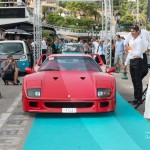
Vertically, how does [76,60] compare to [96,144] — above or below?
above

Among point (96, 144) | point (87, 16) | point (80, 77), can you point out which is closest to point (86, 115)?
point (80, 77)

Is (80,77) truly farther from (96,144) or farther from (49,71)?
(96,144)

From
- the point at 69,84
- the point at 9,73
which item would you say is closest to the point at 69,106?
the point at 69,84

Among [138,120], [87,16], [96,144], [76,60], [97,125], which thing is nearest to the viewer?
[96,144]

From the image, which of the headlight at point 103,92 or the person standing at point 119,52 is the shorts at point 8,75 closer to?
the headlight at point 103,92

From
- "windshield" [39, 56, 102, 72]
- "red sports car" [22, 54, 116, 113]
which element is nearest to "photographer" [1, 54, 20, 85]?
"windshield" [39, 56, 102, 72]

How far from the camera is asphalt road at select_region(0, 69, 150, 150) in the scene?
6312 millimetres

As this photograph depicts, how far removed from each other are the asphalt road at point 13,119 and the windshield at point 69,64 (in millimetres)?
1201

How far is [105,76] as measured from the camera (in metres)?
8.73

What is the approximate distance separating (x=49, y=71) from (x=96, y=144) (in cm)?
333

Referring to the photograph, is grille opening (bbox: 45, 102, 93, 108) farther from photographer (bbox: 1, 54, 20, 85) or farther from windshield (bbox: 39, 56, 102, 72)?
photographer (bbox: 1, 54, 20, 85)

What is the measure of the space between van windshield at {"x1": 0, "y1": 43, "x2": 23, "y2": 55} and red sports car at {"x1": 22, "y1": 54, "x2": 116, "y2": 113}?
33.7 ft

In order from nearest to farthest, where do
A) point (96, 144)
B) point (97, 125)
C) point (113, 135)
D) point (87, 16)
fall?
1. point (96, 144)
2. point (113, 135)
3. point (97, 125)
4. point (87, 16)

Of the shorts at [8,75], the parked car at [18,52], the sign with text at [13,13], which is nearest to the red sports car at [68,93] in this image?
the shorts at [8,75]
